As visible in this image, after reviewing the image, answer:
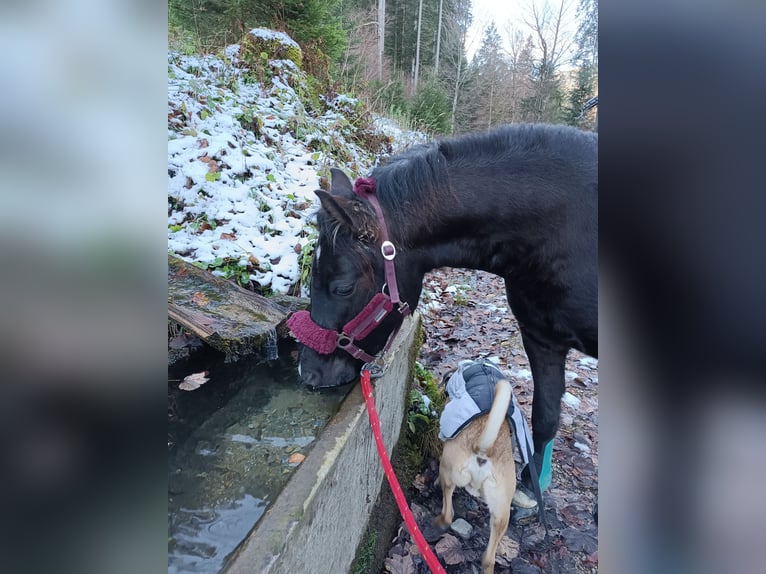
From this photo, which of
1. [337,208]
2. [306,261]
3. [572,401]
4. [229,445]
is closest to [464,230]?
[337,208]

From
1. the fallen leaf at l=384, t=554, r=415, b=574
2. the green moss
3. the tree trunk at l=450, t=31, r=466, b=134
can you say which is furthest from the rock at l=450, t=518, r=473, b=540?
the tree trunk at l=450, t=31, r=466, b=134

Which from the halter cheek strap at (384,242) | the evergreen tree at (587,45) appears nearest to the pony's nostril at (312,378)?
the halter cheek strap at (384,242)

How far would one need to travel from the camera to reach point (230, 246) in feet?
11.5

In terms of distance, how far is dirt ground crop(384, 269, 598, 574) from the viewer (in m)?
2.41

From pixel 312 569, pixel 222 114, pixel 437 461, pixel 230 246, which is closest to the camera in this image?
pixel 312 569

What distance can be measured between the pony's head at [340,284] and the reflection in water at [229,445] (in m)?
0.24

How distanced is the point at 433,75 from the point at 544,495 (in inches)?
496

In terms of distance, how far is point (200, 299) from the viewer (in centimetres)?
284

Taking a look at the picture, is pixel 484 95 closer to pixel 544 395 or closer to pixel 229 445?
pixel 544 395

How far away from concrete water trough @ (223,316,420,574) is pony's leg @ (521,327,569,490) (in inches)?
34.4
